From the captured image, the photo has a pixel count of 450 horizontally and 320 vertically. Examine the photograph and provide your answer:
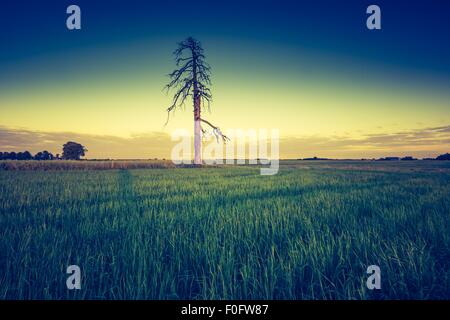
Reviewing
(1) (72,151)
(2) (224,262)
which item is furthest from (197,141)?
(1) (72,151)

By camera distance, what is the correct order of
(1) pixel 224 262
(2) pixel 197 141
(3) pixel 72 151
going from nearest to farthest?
(1) pixel 224 262, (2) pixel 197 141, (3) pixel 72 151

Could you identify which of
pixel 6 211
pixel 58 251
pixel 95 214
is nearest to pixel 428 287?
pixel 58 251

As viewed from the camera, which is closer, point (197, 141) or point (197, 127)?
point (197, 127)

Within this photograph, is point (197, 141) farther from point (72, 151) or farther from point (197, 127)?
point (72, 151)

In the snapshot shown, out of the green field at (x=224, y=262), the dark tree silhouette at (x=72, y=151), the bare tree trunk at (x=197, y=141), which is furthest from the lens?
the dark tree silhouette at (x=72, y=151)

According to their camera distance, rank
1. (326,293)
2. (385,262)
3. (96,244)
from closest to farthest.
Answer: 1. (326,293)
2. (385,262)
3. (96,244)

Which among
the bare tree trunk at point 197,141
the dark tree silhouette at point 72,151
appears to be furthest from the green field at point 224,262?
the dark tree silhouette at point 72,151

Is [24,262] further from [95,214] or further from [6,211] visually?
[6,211]

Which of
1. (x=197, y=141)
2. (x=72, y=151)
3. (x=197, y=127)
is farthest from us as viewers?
(x=72, y=151)

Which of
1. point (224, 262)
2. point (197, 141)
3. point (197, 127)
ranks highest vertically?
point (197, 127)

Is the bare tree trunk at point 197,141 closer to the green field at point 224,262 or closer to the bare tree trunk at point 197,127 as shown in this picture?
the bare tree trunk at point 197,127
